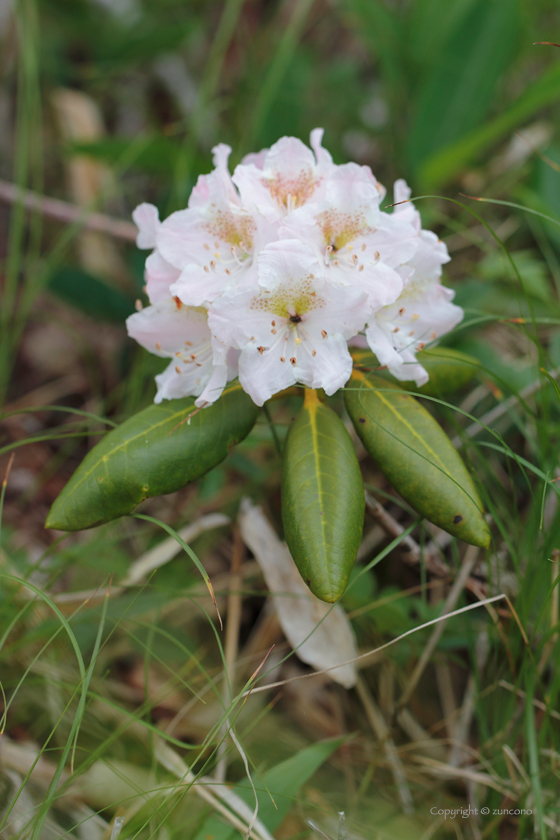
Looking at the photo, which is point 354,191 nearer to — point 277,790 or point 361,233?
point 361,233

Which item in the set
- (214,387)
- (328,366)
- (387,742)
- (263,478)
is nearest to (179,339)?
(214,387)

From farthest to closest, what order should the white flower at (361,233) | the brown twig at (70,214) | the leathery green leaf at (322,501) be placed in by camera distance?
the brown twig at (70,214) < the white flower at (361,233) < the leathery green leaf at (322,501)

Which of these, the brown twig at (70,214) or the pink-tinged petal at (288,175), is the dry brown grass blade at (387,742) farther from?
the brown twig at (70,214)

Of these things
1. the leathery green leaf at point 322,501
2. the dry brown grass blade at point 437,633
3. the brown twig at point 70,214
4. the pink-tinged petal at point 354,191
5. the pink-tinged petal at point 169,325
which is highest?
the brown twig at point 70,214

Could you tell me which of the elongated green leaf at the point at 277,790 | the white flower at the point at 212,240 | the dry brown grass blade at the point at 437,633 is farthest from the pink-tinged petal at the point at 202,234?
the elongated green leaf at the point at 277,790

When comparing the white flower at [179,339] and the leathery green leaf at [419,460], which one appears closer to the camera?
the leathery green leaf at [419,460]

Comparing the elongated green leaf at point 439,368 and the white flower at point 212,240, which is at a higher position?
the white flower at point 212,240

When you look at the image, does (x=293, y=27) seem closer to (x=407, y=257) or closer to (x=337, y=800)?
(x=407, y=257)
